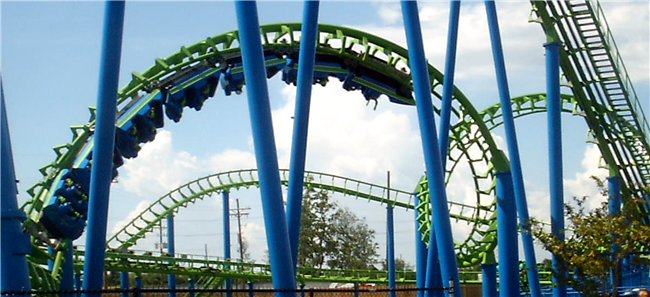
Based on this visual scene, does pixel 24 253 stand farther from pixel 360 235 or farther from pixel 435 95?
pixel 360 235

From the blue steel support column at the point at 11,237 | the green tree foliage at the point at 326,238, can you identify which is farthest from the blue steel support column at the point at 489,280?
the green tree foliage at the point at 326,238

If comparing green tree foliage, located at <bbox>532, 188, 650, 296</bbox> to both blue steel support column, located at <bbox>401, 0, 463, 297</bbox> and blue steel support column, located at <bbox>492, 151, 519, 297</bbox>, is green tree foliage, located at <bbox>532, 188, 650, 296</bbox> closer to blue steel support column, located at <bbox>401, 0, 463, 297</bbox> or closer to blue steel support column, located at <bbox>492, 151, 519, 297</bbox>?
blue steel support column, located at <bbox>401, 0, 463, 297</bbox>

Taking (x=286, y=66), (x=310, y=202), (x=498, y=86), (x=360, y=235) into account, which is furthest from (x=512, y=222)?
(x=360, y=235)

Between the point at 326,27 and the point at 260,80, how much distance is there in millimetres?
11757

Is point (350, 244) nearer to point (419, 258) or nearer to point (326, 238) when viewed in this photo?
point (326, 238)

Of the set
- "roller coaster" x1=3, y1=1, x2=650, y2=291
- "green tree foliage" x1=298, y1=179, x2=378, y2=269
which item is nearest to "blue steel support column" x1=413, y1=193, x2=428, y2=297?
"roller coaster" x1=3, y1=1, x2=650, y2=291

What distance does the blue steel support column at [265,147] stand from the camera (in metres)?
10.3

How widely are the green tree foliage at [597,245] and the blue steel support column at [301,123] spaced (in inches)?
178

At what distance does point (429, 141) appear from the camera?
1406 centimetres

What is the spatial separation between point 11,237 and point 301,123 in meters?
3.69

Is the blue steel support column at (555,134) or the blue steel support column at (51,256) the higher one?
the blue steel support column at (555,134)

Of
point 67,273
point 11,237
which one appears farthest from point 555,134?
point 11,237

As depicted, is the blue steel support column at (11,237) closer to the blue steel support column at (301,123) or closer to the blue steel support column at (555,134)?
the blue steel support column at (301,123)

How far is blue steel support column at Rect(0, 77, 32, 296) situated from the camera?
11.1 meters
